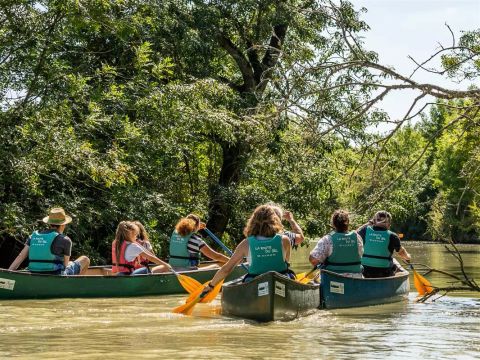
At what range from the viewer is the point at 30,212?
17406mm

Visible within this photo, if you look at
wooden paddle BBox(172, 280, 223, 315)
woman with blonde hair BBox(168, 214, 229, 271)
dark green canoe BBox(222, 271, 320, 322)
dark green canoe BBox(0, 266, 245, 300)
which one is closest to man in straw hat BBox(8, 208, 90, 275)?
dark green canoe BBox(0, 266, 245, 300)

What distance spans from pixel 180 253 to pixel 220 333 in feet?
18.6

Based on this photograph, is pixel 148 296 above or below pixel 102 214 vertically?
below

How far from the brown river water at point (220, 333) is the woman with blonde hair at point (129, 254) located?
85cm

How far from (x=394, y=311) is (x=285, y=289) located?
8.90 ft

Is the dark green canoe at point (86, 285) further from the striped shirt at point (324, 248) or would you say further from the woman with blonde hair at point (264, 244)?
the woman with blonde hair at point (264, 244)

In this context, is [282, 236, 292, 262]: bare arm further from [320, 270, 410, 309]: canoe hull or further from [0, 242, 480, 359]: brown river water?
[320, 270, 410, 309]: canoe hull

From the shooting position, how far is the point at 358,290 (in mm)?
13070

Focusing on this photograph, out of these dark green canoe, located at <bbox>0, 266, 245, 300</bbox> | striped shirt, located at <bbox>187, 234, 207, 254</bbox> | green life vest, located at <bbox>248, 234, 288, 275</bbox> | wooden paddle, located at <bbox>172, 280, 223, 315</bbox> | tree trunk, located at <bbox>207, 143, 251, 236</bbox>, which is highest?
tree trunk, located at <bbox>207, 143, 251, 236</bbox>

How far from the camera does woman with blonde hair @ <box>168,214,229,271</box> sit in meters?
14.9

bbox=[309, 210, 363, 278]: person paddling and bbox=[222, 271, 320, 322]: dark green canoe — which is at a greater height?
bbox=[309, 210, 363, 278]: person paddling

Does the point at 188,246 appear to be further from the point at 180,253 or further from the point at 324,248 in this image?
the point at 324,248

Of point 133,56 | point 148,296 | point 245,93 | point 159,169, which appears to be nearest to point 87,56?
point 133,56

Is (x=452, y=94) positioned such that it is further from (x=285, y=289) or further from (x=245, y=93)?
(x=245, y=93)
